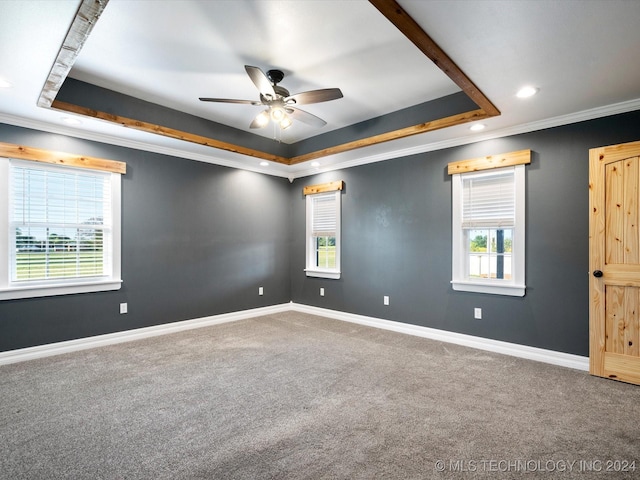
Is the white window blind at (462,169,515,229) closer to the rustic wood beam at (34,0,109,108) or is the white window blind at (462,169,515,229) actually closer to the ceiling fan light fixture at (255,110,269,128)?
the ceiling fan light fixture at (255,110,269,128)

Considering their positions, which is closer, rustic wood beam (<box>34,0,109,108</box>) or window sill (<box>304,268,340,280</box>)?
rustic wood beam (<box>34,0,109,108</box>)

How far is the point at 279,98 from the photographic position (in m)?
3.12

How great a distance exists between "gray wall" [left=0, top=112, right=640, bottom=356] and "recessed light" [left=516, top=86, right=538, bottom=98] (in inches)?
34.5

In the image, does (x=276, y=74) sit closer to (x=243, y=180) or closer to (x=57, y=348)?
(x=243, y=180)

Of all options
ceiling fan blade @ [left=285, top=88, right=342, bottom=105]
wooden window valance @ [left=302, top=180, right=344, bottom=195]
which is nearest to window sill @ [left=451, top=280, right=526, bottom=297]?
wooden window valance @ [left=302, top=180, right=344, bottom=195]

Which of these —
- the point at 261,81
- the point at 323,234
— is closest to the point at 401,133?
the point at 261,81

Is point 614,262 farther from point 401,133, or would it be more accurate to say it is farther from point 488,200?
point 401,133

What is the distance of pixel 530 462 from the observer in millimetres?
1868

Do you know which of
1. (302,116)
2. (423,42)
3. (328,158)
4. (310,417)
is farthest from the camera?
(328,158)

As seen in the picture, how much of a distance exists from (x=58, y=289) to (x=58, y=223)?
755mm

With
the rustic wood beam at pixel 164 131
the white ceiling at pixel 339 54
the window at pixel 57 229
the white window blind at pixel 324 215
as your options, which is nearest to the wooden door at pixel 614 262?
the white ceiling at pixel 339 54

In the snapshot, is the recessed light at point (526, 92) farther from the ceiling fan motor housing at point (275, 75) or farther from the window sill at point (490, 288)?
the ceiling fan motor housing at point (275, 75)

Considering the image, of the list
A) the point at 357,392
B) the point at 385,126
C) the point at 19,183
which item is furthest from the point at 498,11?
the point at 19,183

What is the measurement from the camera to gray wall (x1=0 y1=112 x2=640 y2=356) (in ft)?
11.3
